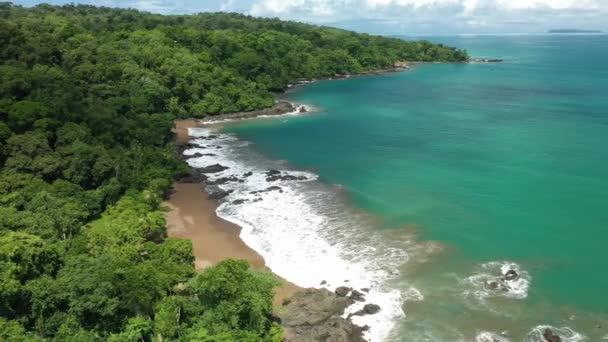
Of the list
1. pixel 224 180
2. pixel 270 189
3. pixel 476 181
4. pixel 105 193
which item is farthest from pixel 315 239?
pixel 476 181

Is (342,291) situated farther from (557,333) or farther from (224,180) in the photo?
(224,180)

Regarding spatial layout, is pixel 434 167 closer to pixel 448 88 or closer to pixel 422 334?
pixel 422 334

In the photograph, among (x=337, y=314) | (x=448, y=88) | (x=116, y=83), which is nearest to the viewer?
(x=337, y=314)

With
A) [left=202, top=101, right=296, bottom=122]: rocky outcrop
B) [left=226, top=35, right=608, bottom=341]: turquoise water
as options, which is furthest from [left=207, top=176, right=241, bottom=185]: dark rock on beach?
[left=202, top=101, right=296, bottom=122]: rocky outcrop

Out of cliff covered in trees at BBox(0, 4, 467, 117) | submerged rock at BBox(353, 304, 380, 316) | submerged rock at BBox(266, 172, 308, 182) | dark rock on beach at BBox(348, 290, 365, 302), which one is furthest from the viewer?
cliff covered in trees at BBox(0, 4, 467, 117)

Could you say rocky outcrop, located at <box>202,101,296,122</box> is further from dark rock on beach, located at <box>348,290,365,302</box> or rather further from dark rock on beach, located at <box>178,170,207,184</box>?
dark rock on beach, located at <box>348,290,365,302</box>

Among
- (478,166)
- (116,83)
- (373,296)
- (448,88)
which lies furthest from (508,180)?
(448,88)
